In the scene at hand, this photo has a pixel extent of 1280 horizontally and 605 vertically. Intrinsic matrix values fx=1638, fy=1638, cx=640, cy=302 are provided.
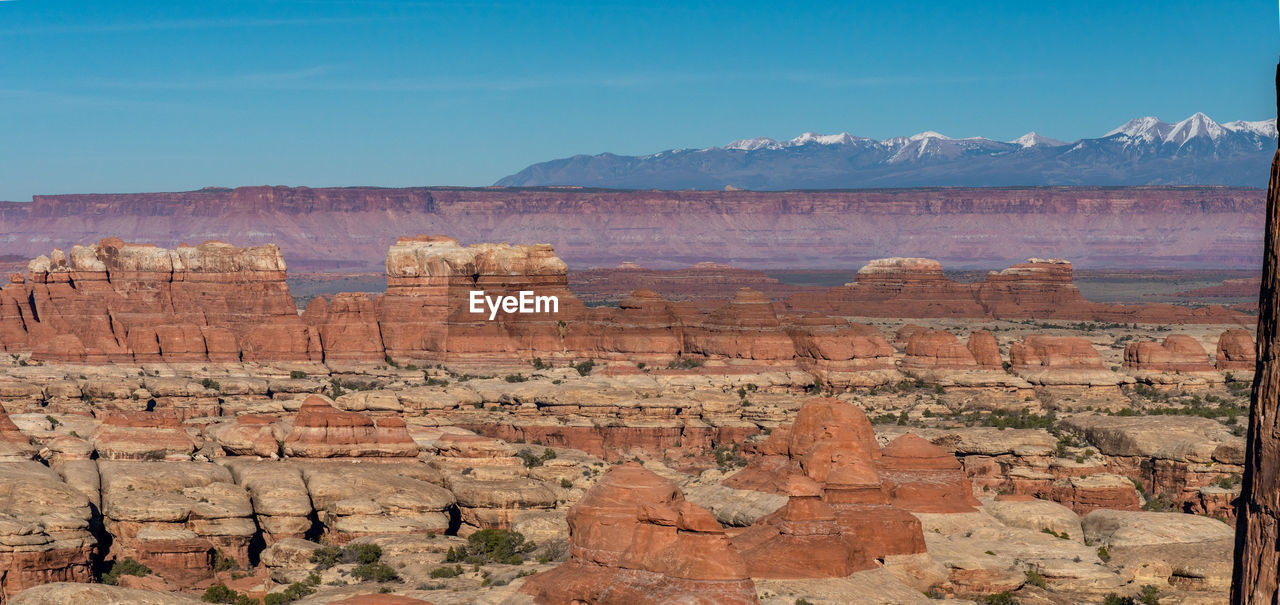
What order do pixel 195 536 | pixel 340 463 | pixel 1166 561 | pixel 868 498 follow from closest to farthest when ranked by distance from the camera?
pixel 868 498, pixel 1166 561, pixel 195 536, pixel 340 463

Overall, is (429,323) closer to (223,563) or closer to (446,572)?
(223,563)

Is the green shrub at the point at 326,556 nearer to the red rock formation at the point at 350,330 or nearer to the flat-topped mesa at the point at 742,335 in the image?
the flat-topped mesa at the point at 742,335

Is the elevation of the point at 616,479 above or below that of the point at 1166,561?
above

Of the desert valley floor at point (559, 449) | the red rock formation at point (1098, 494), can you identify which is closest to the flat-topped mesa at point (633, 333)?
the desert valley floor at point (559, 449)

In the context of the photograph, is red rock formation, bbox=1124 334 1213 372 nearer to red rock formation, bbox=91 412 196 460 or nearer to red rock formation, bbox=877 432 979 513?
red rock formation, bbox=877 432 979 513

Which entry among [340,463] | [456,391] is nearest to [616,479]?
[340,463]

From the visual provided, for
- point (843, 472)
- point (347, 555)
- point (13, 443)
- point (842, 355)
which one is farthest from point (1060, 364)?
point (347, 555)

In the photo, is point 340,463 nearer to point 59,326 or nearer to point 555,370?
point 555,370
